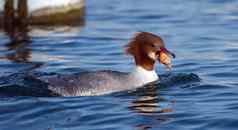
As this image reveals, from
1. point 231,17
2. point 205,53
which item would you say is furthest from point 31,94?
point 231,17

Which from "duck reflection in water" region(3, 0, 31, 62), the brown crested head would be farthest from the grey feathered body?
"duck reflection in water" region(3, 0, 31, 62)

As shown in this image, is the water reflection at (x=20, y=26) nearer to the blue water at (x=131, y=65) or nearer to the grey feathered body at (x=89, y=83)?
the blue water at (x=131, y=65)

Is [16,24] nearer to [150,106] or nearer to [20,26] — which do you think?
[20,26]

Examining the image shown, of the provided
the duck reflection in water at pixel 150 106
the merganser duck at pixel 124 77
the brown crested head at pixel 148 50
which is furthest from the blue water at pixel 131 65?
the brown crested head at pixel 148 50

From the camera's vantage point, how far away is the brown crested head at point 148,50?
38.6 ft

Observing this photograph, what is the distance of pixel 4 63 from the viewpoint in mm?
14125

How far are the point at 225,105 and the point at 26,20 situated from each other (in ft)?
24.7

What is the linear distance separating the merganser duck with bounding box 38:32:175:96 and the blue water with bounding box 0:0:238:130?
0.15 meters

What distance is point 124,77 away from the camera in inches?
464

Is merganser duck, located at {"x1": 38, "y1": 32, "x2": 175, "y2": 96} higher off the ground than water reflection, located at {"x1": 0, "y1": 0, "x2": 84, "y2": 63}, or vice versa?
water reflection, located at {"x1": 0, "y1": 0, "x2": 84, "y2": 63}

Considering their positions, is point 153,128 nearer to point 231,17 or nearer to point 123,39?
point 123,39

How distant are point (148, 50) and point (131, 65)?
208cm

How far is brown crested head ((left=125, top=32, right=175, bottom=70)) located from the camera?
11773 millimetres

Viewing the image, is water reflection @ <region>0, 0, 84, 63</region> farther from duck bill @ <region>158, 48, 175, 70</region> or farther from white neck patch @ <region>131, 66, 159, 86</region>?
duck bill @ <region>158, 48, 175, 70</region>
